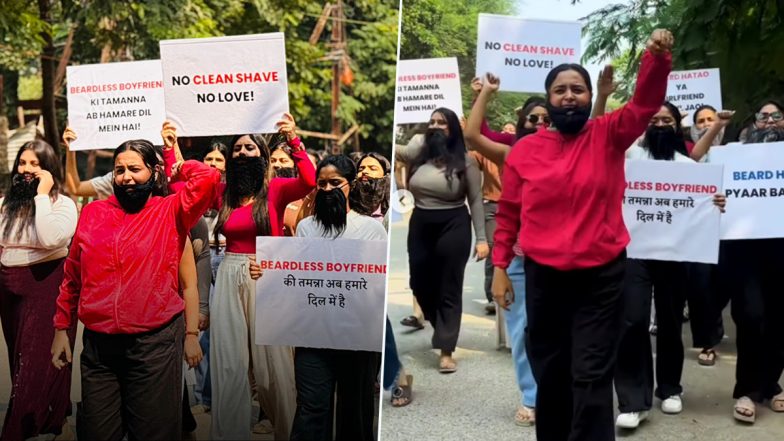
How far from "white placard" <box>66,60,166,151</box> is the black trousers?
44.7 inches

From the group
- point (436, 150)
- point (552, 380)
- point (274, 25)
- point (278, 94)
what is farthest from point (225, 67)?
point (274, 25)

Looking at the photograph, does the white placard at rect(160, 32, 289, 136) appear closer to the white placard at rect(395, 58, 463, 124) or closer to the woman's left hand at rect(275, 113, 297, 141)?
the woman's left hand at rect(275, 113, 297, 141)

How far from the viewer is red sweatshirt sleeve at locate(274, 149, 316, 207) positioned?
3.66 m

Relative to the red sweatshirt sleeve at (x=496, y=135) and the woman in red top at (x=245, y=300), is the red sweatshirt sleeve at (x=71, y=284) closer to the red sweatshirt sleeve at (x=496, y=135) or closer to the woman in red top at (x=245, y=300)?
the woman in red top at (x=245, y=300)

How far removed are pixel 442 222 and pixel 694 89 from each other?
3.37ft

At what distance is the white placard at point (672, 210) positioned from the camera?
3105 millimetres

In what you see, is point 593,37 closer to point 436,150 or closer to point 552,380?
point 436,150

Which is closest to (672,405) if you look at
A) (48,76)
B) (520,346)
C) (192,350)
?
(520,346)

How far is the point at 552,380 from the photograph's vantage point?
10.1 feet

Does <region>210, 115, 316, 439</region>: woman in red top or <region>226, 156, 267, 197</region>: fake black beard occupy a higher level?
<region>226, 156, 267, 197</region>: fake black beard

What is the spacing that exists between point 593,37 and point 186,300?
1.89 metres

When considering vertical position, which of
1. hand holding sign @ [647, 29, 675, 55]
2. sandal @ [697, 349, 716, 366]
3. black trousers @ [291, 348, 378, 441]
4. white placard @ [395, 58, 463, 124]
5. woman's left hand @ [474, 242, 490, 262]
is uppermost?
hand holding sign @ [647, 29, 675, 55]

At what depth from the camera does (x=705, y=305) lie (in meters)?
3.40

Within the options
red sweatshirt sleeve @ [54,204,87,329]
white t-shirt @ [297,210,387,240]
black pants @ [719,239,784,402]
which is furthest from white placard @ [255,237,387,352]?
black pants @ [719,239,784,402]
